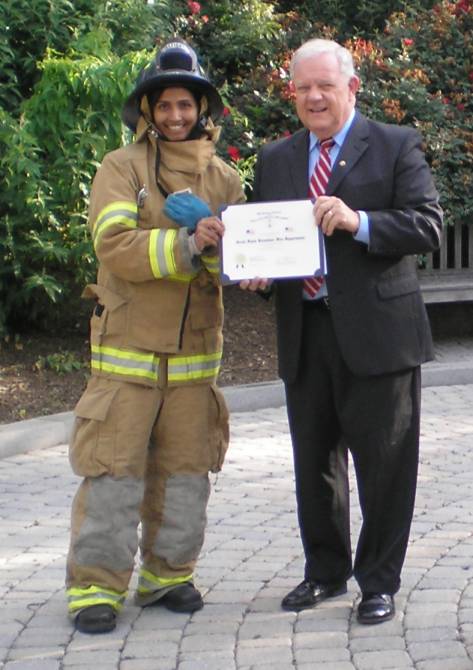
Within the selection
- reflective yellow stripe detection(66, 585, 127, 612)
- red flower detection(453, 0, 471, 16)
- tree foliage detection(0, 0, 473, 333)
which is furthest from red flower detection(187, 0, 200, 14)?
reflective yellow stripe detection(66, 585, 127, 612)

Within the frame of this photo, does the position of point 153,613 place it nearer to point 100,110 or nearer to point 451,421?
point 451,421

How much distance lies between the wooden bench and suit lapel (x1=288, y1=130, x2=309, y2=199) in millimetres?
5505

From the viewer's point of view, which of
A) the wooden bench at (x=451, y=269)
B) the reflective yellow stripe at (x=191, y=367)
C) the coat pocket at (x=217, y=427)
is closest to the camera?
the reflective yellow stripe at (x=191, y=367)

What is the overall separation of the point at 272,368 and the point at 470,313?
2659 millimetres

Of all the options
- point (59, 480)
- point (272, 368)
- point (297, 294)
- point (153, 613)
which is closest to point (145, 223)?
point (297, 294)

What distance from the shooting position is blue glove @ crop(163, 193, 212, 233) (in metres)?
4.56

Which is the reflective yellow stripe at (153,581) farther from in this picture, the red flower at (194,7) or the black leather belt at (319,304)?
the red flower at (194,7)

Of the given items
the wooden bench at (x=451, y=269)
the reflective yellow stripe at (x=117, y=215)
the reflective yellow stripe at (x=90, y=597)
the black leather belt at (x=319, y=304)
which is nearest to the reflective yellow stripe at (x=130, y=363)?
the reflective yellow stripe at (x=117, y=215)

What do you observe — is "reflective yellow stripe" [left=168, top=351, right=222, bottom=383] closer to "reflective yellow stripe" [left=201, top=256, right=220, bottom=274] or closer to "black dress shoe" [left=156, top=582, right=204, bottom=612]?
"reflective yellow stripe" [left=201, top=256, right=220, bottom=274]

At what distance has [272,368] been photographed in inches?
366

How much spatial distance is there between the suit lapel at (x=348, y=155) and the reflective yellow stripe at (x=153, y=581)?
1.55m

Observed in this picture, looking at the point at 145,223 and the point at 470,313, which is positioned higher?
the point at 145,223

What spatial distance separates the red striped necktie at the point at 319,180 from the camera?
15.3 ft

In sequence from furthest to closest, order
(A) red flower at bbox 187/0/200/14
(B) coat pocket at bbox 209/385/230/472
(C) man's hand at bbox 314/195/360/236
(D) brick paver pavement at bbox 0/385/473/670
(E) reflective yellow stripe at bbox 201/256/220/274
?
(A) red flower at bbox 187/0/200/14, (B) coat pocket at bbox 209/385/230/472, (E) reflective yellow stripe at bbox 201/256/220/274, (D) brick paver pavement at bbox 0/385/473/670, (C) man's hand at bbox 314/195/360/236
